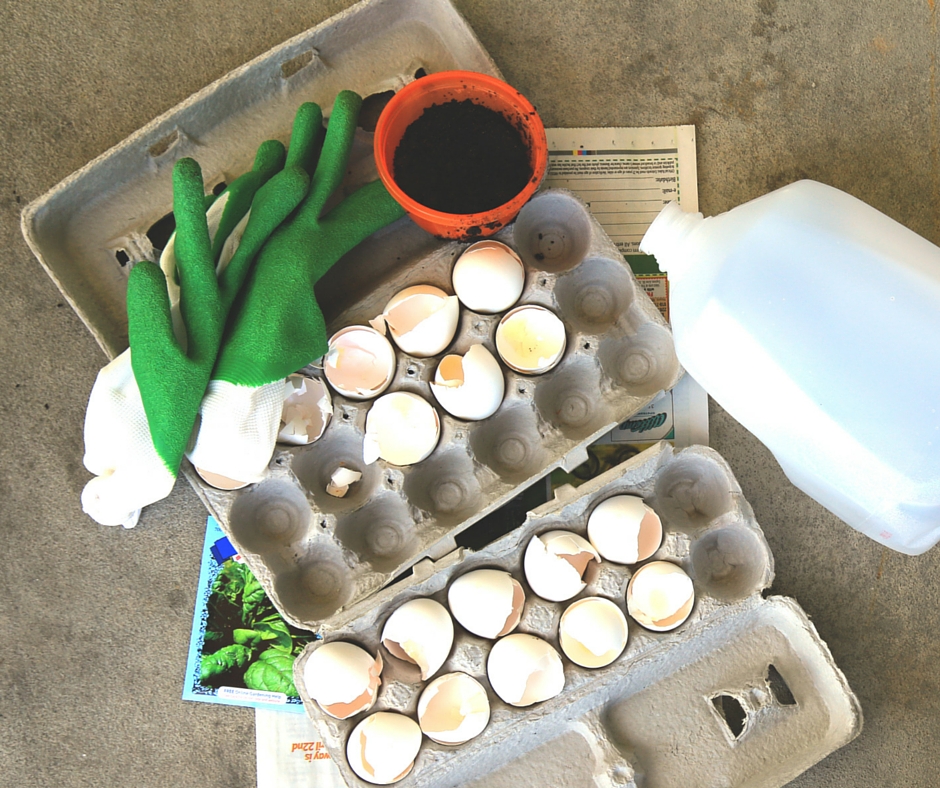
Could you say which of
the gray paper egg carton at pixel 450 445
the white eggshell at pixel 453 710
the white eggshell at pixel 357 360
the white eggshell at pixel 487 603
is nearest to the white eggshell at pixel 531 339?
the gray paper egg carton at pixel 450 445

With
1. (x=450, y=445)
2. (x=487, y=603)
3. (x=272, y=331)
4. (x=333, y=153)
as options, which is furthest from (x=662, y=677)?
(x=333, y=153)

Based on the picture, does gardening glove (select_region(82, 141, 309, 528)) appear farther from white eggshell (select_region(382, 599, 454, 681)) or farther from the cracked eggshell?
white eggshell (select_region(382, 599, 454, 681))

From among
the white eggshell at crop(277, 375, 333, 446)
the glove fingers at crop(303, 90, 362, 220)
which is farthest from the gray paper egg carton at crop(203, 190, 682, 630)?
the glove fingers at crop(303, 90, 362, 220)

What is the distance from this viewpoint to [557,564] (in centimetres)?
71

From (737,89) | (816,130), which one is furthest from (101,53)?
(816,130)

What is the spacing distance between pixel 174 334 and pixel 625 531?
20.4 inches

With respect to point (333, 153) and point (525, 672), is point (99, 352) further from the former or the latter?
point (525, 672)

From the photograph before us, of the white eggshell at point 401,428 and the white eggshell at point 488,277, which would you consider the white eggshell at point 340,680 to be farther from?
the white eggshell at point 488,277

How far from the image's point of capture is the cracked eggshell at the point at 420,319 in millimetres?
733

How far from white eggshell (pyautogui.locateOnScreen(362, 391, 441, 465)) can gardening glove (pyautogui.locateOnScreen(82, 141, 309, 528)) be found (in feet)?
0.60

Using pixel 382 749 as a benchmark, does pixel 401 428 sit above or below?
above

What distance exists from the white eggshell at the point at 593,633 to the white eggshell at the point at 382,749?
186 millimetres

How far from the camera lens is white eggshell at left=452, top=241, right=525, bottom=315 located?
73 cm

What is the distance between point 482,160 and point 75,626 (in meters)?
0.74
